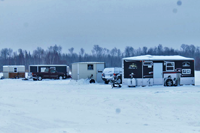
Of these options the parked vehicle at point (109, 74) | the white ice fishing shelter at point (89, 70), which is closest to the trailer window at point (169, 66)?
the parked vehicle at point (109, 74)

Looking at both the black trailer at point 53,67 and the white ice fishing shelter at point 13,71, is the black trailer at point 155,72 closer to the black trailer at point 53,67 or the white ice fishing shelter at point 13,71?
the black trailer at point 53,67

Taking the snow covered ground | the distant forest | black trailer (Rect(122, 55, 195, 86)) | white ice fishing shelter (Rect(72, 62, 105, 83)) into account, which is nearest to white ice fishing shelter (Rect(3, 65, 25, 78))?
white ice fishing shelter (Rect(72, 62, 105, 83))

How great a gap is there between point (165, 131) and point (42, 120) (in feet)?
11.7

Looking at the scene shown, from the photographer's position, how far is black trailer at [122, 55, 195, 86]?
15.9 metres

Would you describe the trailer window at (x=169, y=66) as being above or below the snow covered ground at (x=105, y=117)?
above

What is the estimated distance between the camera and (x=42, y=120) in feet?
21.3

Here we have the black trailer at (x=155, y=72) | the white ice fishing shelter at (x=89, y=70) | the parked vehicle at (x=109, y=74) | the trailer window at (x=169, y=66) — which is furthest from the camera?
the white ice fishing shelter at (x=89, y=70)

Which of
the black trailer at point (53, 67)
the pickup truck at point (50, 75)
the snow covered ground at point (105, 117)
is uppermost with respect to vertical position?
the black trailer at point (53, 67)

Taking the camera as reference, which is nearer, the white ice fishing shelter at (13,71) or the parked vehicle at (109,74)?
the parked vehicle at (109,74)

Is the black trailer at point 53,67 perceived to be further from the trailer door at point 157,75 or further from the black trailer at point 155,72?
the trailer door at point 157,75

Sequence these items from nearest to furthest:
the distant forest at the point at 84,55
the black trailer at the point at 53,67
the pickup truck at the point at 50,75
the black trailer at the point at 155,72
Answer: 1. the black trailer at the point at 155,72
2. the pickup truck at the point at 50,75
3. the black trailer at the point at 53,67
4. the distant forest at the point at 84,55

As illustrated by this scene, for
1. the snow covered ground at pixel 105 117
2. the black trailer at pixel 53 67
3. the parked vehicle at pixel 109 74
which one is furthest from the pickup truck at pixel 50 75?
the snow covered ground at pixel 105 117

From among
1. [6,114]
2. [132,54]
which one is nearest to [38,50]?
[132,54]

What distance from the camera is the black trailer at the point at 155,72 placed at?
626 inches
